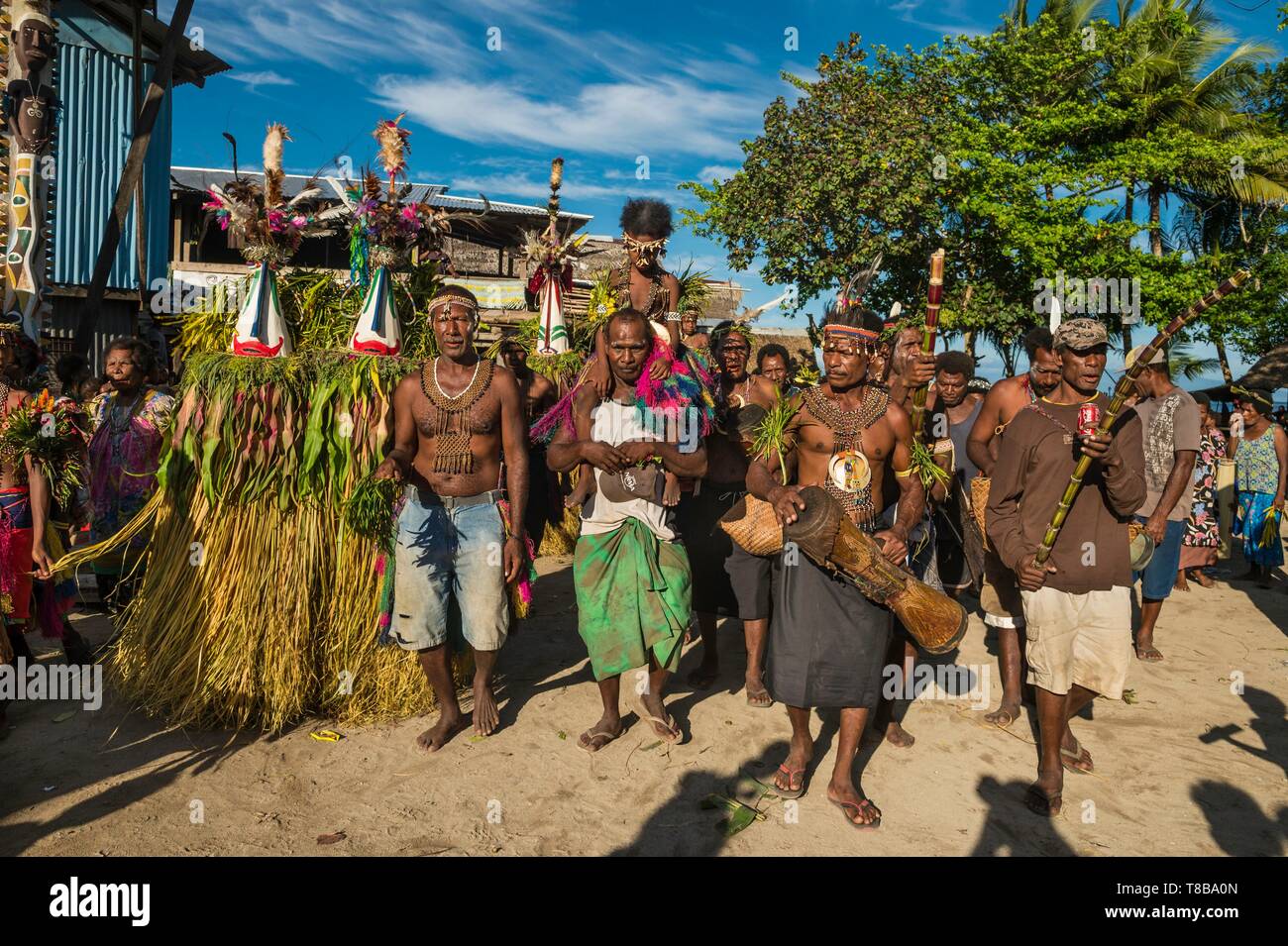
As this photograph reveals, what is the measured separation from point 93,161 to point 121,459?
10.9 metres

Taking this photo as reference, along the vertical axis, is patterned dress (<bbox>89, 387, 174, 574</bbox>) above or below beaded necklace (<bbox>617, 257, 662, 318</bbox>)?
below

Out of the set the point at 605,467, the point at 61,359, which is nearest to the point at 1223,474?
the point at 605,467

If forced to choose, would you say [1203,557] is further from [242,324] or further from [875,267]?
[242,324]

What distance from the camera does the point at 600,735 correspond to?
4.11 m

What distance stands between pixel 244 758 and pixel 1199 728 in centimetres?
506

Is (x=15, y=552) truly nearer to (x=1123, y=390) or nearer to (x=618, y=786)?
(x=618, y=786)

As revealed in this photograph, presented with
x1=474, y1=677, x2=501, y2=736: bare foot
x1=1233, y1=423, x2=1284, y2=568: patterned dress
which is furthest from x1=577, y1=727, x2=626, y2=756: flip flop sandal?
x1=1233, y1=423, x2=1284, y2=568: patterned dress

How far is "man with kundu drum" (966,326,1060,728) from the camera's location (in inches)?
182

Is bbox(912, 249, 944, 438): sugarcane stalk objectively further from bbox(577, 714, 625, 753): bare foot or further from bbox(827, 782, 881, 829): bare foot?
bbox(577, 714, 625, 753): bare foot

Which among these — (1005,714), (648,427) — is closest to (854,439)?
(648,427)

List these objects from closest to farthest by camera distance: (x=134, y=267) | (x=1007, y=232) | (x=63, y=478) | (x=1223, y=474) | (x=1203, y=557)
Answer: (x=63, y=478) < (x=1203, y=557) < (x=1223, y=474) < (x=134, y=267) < (x=1007, y=232)

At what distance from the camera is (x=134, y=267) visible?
13617mm
